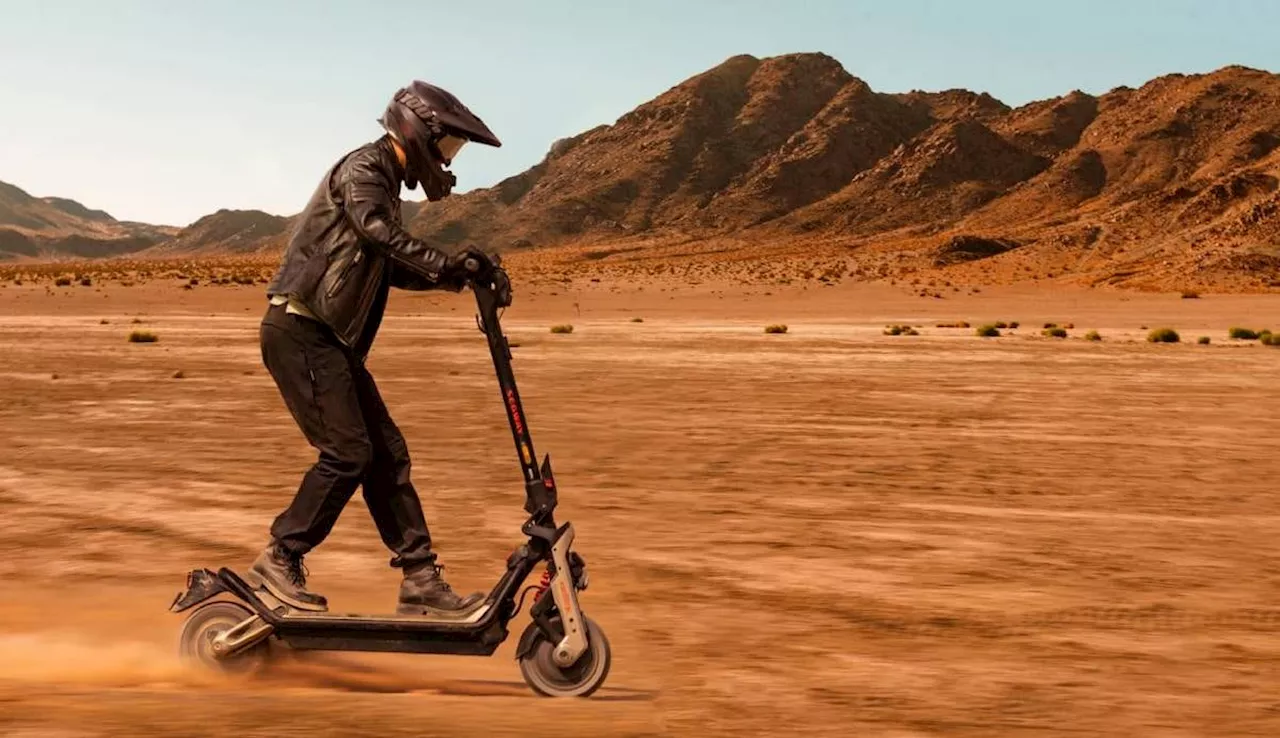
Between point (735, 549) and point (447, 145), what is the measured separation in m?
3.87

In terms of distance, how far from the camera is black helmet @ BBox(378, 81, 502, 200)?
16.0 feet

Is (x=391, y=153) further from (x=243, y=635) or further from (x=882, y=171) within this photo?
(x=882, y=171)

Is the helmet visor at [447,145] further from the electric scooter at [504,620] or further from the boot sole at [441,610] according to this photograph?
the boot sole at [441,610]

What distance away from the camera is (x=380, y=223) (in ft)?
15.4

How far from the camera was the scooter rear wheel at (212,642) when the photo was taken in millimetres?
5023

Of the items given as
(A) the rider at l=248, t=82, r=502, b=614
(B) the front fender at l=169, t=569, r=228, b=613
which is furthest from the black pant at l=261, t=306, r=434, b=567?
(B) the front fender at l=169, t=569, r=228, b=613

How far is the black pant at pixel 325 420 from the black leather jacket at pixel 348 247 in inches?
3.9

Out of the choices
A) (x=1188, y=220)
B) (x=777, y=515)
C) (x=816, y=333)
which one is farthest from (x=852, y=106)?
(x=777, y=515)

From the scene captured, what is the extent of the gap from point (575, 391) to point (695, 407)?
278 centimetres

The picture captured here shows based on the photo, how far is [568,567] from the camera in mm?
4734

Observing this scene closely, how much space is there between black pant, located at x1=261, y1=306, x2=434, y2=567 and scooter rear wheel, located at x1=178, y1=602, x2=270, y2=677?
365mm

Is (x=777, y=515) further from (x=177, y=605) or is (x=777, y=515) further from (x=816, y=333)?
(x=816, y=333)

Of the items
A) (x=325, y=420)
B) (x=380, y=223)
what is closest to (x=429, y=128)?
(x=380, y=223)

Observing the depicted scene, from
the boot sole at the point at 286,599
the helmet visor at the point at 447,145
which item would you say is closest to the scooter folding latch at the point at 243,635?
the boot sole at the point at 286,599
